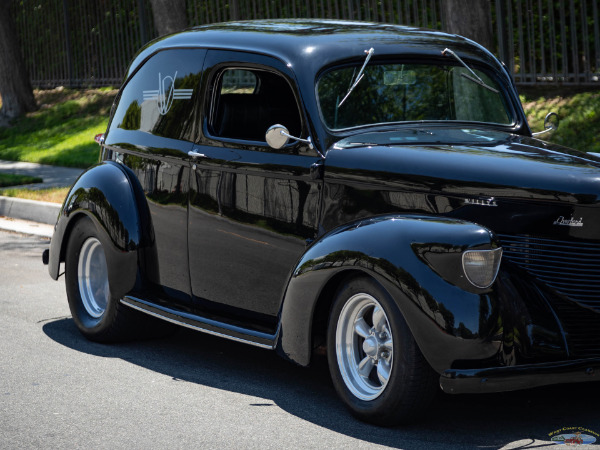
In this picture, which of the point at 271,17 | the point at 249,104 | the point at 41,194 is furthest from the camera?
the point at 271,17

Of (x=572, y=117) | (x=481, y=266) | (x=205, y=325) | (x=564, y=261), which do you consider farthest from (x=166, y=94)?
(x=572, y=117)

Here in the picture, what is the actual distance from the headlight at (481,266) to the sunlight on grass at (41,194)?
814cm

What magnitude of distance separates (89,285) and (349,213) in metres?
2.35

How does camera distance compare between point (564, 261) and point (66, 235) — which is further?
point (66, 235)

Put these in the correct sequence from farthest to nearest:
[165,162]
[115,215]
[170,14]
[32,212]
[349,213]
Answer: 1. [170,14]
2. [32,212]
3. [115,215]
4. [165,162]
5. [349,213]

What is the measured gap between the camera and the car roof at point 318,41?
18.0 feet

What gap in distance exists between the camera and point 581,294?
181 inches

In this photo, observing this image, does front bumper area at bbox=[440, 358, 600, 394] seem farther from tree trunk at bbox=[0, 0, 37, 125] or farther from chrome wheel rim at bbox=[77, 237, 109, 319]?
tree trunk at bbox=[0, 0, 37, 125]

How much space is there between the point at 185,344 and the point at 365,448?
2327mm

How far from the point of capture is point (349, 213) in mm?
5023

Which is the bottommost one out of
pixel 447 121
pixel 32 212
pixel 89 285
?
pixel 32 212

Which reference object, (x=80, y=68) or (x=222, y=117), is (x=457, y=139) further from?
(x=80, y=68)

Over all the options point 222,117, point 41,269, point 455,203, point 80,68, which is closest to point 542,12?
point 41,269

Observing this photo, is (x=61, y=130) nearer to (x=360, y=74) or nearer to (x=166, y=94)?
(x=166, y=94)
